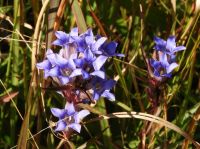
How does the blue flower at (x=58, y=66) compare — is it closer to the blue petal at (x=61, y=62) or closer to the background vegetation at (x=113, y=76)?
the blue petal at (x=61, y=62)

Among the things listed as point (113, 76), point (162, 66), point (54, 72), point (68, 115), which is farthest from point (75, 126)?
point (113, 76)

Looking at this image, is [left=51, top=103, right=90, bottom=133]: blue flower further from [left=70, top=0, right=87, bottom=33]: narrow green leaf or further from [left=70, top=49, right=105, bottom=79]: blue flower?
[left=70, top=0, right=87, bottom=33]: narrow green leaf

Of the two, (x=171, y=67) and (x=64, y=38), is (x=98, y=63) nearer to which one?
(x=64, y=38)

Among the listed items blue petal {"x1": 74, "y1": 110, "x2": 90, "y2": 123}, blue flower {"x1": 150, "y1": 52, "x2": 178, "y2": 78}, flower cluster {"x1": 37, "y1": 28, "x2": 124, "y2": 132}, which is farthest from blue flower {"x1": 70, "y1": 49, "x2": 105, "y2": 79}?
blue flower {"x1": 150, "y1": 52, "x2": 178, "y2": 78}

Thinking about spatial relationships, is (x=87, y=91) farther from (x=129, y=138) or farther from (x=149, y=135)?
(x=129, y=138)

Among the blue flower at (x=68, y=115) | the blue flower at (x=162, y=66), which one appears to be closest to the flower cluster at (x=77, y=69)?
the blue flower at (x=68, y=115)

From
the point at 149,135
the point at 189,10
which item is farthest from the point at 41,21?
the point at 189,10
